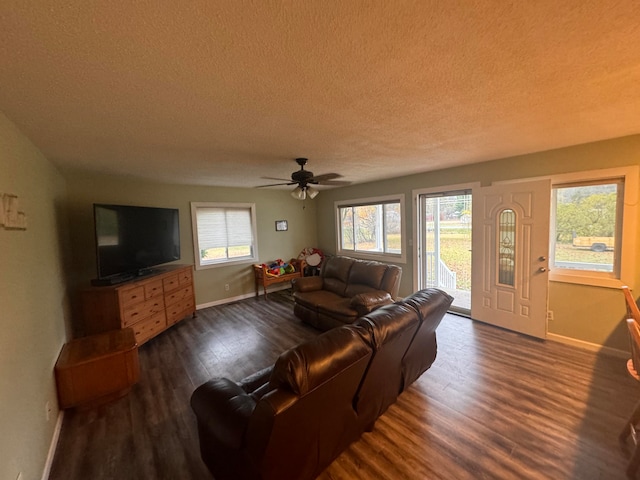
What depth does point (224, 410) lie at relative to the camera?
52.5 inches

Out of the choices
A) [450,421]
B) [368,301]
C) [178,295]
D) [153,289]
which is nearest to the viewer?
[450,421]

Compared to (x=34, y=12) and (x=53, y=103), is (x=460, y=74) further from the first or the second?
(x=53, y=103)

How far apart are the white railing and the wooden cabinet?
4445 mm

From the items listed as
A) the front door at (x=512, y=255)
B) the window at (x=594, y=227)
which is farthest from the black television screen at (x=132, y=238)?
the window at (x=594, y=227)

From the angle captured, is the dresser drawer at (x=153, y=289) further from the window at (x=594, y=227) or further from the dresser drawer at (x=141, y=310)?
the window at (x=594, y=227)

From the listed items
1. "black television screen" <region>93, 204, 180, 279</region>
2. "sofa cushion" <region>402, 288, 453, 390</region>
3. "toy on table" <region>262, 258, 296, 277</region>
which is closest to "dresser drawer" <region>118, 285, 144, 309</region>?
"black television screen" <region>93, 204, 180, 279</region>

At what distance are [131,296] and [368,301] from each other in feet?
9.60

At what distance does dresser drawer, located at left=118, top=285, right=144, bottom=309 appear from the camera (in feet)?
9.59

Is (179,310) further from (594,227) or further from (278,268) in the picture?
(594,227)

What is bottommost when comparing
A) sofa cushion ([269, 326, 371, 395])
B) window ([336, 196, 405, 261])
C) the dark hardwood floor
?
the dark hardwood floor

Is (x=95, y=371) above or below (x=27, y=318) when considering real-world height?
below

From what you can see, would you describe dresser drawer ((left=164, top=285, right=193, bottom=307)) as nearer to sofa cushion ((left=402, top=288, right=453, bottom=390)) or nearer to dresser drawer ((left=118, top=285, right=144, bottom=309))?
dresser drawer ((left=118, top=285, right=144, bottom=309))

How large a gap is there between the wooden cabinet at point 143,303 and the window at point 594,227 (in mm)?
5181

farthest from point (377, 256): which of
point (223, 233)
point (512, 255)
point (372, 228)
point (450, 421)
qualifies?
point (450, 421)
